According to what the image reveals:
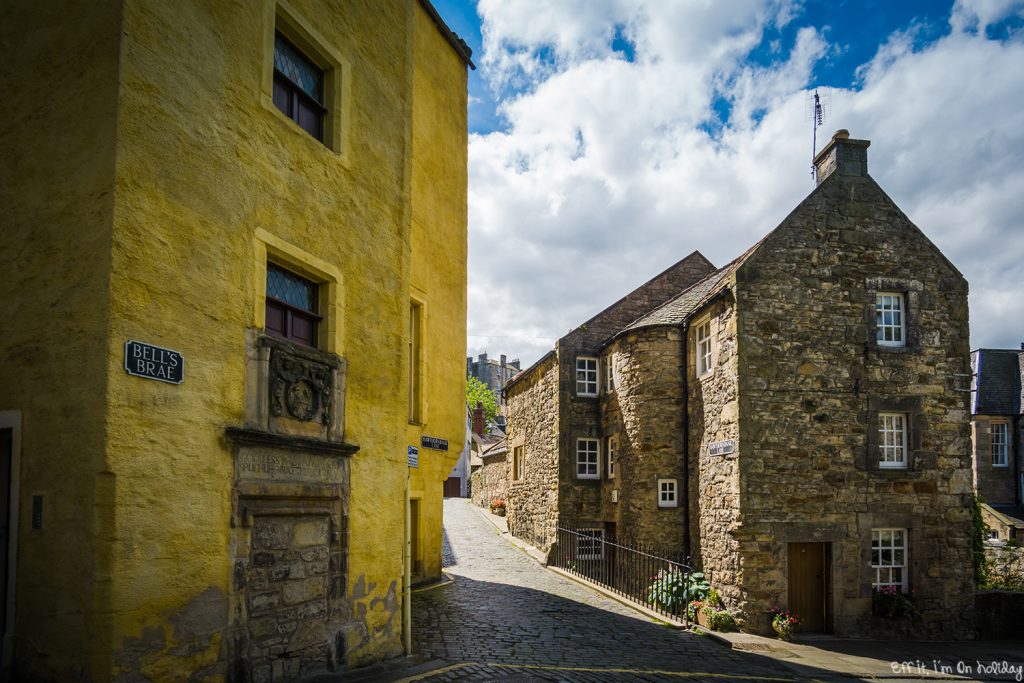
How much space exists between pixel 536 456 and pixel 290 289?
18054mm

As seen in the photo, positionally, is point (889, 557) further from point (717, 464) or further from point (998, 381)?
point (998, 381)

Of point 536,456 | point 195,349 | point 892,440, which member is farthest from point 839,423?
point 195,349

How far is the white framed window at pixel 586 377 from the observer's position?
22.9m

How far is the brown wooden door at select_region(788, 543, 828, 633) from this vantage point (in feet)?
46.7

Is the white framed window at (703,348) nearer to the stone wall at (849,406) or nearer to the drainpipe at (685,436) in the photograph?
the drainpipe at (685,436)

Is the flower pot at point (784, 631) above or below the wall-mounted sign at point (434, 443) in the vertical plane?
below

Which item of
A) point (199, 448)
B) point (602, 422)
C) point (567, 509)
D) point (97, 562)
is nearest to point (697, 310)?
point (602, 422)

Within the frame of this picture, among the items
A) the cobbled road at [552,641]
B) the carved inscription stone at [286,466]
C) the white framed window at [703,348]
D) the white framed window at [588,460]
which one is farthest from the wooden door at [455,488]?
the carved inscription stone at [286,466]

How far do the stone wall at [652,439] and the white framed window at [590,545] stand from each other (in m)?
0.94

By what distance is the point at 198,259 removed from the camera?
6551 millimetres

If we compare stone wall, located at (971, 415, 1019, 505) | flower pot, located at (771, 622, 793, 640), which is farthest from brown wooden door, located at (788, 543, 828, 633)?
stone wall, located at (971, 415, 1019, 505)

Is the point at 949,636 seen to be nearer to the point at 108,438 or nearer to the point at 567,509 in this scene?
the point at 567,509

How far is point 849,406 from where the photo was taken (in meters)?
14.8

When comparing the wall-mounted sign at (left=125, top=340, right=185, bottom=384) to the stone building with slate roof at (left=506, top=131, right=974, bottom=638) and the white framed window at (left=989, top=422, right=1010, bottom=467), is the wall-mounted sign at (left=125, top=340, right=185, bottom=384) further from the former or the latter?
the white framed window at (left=989, top=422, right=1010, bottom=467)
